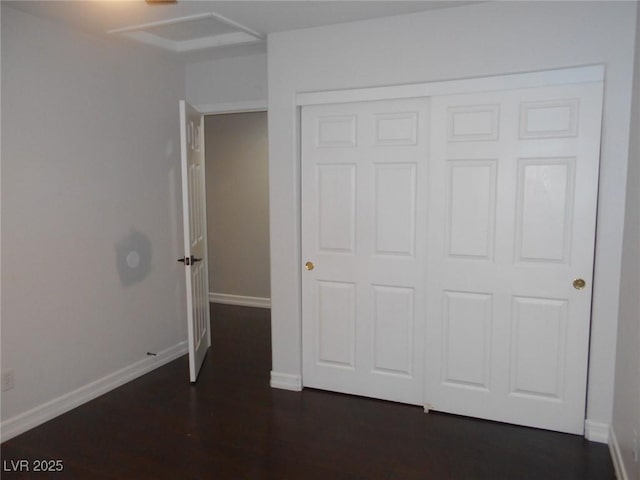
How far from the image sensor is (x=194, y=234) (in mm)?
3715

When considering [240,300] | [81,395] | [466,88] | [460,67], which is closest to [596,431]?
[466,88]

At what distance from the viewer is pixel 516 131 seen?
2760 millimetres

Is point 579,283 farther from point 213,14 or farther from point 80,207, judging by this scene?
point 80,207

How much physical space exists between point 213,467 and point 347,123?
224 cm

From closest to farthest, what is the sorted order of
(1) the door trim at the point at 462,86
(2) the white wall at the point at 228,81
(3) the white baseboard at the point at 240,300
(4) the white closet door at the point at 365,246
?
1. (1) the door trim at the point at 462,86
2. (4) the white closet door at the point at 365,246
3. (2) the white wall at the point at 228,81
4. (3) the white baseboard at the point at 240,300

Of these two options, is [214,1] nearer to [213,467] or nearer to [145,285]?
[145,285]

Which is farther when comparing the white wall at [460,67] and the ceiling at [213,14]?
the ceiling at [213,14]

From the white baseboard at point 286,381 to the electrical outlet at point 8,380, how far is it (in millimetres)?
1637

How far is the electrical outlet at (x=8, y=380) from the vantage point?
276cm

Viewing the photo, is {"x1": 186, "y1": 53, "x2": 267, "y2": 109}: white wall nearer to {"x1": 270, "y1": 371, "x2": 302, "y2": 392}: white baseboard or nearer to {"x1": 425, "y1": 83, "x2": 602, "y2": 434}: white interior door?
{"x1": 425, "y1": 83, "x2": 602, "y2": 434}: white interior door

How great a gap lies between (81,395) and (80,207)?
50.8 inches

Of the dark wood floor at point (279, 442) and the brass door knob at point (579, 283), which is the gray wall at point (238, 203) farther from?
the brass door knob at point (579, 283)

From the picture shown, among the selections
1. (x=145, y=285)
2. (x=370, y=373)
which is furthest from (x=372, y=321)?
(x=145, y=285)

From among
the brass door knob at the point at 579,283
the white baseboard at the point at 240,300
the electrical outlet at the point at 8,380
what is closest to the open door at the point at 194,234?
the electrical outlet at the point at 8,380
